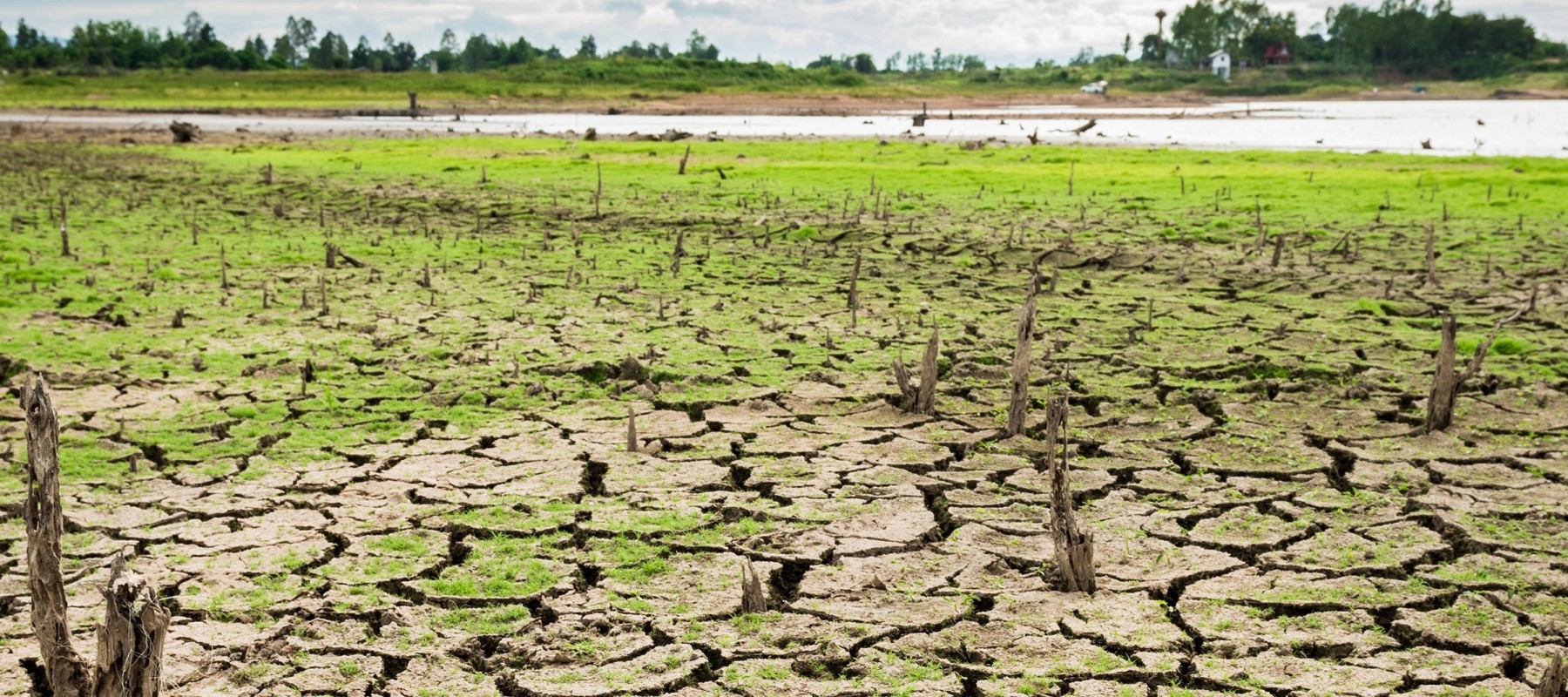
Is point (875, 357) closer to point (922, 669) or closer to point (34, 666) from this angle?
point (922, 669)

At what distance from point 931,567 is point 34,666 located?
324 centimetres

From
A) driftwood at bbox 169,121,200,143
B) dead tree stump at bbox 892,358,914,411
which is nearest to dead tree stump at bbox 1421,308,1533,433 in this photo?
dead tree stump at bbox 892,358,914,411

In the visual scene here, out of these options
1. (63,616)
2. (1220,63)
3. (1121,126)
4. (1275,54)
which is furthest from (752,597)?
(1275,54)

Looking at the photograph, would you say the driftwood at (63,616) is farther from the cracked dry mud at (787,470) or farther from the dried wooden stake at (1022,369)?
the dried wooden stake at (1022,369)

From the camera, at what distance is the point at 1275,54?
111562 mm

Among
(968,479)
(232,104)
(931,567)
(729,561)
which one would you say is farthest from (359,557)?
(232,104)

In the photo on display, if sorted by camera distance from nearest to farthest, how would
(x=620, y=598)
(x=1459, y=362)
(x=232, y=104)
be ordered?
(x=620, y=598) → (x=1459, y=362) → (x=232, y=104)

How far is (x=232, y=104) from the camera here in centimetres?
6544

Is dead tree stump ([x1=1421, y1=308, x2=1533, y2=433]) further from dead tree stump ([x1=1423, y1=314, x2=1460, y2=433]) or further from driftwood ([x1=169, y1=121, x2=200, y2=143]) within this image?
driftwood ([x1=169, y1=121, x2=200, y2=143])

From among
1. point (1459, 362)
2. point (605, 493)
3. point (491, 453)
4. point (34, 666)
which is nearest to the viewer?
point (34, 666)

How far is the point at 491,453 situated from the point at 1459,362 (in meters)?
6.28

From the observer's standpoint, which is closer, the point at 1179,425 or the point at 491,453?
the point at 491,453

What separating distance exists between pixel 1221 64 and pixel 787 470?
109 meters

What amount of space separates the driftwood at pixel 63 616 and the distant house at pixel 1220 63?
108 m
